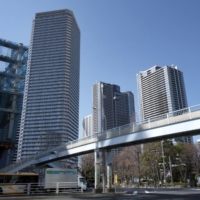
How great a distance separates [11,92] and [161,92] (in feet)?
226

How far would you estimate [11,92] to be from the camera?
5778cm

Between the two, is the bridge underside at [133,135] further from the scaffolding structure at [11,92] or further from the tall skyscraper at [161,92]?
the tall skyscraper at [161,92]

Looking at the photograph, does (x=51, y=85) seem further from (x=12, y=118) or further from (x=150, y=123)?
(x=150, y=123)

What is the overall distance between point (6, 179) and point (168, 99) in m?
80.6

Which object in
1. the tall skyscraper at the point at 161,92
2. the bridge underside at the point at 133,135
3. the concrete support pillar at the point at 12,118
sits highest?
the tall skyscraper at the point at 161,92

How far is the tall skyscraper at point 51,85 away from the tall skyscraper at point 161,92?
5620 centimetres

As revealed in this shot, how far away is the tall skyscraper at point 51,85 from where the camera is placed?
141375 mm

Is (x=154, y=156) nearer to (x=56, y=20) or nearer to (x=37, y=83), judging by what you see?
(x=37, y=83)

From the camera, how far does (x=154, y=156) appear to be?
57.4 m

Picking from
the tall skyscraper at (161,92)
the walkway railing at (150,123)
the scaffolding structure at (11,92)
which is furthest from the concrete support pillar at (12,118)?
the tall skyscraper at (161,92)

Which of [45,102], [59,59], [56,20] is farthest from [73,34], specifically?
[45,102]

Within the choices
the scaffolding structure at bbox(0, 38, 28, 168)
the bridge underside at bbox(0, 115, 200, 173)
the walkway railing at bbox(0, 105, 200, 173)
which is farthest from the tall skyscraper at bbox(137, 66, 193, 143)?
the walkway railing at bbox(0, 105, 200, 173)

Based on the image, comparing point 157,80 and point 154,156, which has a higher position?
point 157,80

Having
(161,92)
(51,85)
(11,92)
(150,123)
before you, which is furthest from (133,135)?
(51,85)
